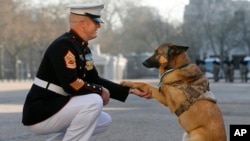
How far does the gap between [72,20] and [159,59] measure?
4.17 ft

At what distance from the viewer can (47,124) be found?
5234 mm

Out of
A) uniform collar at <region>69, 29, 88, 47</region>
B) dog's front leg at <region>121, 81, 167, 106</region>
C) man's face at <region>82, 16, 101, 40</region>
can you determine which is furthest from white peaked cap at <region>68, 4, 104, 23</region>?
dog's front leg at <region>121, 81, 167, 106</region>

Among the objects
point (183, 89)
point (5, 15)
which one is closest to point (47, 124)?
point (183, 89)

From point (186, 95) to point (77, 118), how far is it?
121 centimetres

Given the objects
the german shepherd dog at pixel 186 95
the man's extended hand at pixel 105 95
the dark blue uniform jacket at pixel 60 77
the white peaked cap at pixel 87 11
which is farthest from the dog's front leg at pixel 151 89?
the white peaked cap at pixel 87 11

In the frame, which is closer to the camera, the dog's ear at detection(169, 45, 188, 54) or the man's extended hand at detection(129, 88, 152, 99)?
the man's extended hand at detection(129, 88, 152, 99)

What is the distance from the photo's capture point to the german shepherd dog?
216 inches

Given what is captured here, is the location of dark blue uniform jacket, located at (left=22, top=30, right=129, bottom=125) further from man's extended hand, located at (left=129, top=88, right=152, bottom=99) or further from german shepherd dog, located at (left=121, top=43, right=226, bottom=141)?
german shepherd dog, located at (left=121, top=43, right=226, bottom=141)

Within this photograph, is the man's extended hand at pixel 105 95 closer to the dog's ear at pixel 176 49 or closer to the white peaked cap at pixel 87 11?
the white peaked cap at pixel 87 11

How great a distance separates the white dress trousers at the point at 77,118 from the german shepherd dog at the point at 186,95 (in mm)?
789

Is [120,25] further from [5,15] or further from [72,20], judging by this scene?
[72,20]

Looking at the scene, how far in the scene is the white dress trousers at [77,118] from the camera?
5.12 meters

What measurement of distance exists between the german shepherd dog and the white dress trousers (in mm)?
789

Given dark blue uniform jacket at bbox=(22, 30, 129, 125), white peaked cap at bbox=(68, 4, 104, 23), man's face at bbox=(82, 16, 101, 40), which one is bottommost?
dark blue uniform jacket at bbox=(22, 30, 129, 125)
